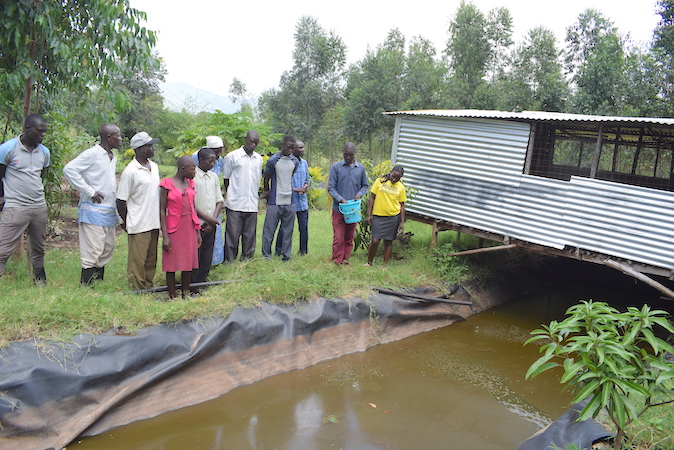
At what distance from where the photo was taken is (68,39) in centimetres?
519

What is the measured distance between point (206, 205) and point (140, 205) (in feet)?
2.37

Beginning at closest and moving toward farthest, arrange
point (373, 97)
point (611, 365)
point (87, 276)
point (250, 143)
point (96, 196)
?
point (611, 365) < point (96, 196) < point (87, 276) < point (250, 143) < point (373, 97)

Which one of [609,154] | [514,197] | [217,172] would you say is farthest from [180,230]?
[609,154]

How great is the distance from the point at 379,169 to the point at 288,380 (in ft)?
14.9

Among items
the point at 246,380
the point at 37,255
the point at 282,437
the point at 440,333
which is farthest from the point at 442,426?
the point at 37,255

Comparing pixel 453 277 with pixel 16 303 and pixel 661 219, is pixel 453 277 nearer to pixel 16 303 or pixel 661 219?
pixel 661 219

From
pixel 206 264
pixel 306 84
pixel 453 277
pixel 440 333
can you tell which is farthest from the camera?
pixel 306 84

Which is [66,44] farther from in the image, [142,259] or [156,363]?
[156,363]

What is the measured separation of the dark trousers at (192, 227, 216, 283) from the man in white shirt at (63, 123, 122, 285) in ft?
3.09

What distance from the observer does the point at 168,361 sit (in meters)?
4.15

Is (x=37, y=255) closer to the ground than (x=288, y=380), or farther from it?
farther from it

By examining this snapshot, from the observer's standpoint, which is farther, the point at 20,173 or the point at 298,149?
the point at 298,149

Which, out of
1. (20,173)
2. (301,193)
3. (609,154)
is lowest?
(301,193)

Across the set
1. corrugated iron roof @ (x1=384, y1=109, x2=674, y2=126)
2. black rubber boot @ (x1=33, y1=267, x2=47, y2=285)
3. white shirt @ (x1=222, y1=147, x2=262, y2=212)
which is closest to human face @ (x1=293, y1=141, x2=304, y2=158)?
white shirt @ (x1=222, y1=147, x2=262, y2=212)
